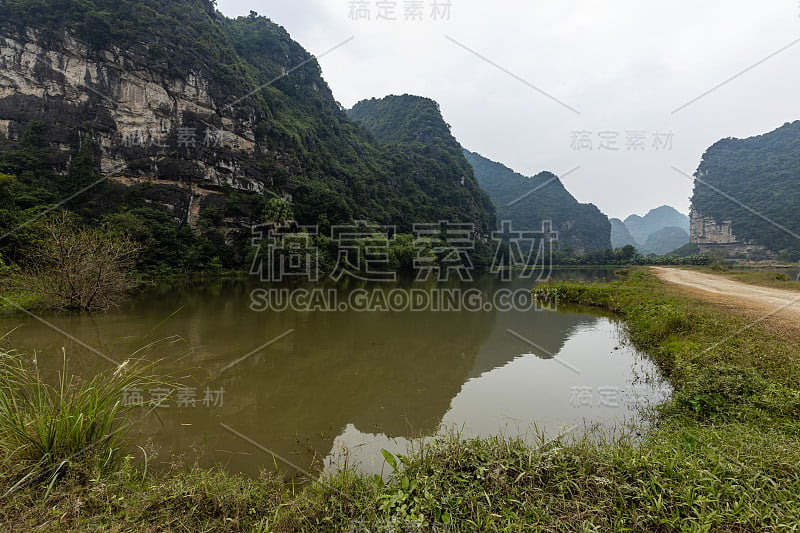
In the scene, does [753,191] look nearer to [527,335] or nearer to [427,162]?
[427,162]

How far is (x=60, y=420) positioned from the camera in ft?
6.93

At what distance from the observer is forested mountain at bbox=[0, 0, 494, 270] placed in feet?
86.8

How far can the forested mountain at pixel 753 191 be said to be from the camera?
58781 mm

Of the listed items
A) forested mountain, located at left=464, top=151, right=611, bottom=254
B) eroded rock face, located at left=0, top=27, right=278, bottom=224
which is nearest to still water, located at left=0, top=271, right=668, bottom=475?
eroded rock face, located at left=0, top=27, right=278, bottom=224

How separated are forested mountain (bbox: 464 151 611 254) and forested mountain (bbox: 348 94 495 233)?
1081 inches

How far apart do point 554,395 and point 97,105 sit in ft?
135

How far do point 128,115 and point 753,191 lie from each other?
104251mm

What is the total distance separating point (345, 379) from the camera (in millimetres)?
5465

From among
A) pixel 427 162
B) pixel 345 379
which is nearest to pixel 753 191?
pixel 427 162

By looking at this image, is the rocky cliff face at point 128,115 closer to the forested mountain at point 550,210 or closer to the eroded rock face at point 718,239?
the forested mountain at point 550,210

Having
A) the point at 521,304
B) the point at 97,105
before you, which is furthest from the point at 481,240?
the point at 97,105

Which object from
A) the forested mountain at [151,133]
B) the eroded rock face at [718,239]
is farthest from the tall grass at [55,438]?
the eroded rock face at [718,239]

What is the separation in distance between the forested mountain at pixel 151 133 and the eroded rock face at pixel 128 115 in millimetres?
92

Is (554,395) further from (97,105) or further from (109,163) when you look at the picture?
(97,105)
